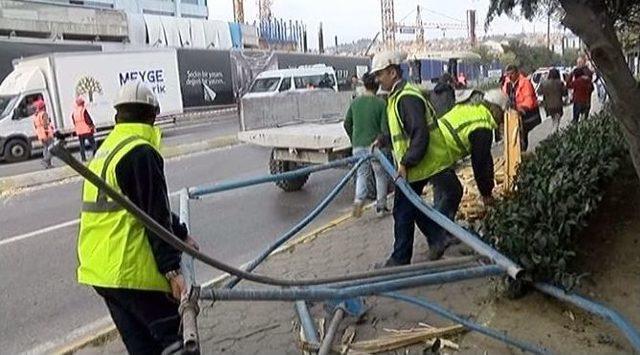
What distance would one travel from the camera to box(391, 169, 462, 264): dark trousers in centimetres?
470

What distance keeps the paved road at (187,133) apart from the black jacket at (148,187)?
12.5m

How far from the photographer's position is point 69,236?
24.8 feet

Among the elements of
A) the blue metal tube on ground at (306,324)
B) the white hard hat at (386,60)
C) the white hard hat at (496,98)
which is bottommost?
the blue metal tube on ground at (306,324)

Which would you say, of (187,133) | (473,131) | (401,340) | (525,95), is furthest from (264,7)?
(401,340)

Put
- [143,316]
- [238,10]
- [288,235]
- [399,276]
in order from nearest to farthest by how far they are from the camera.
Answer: [143,316] < [399,276] < [288,235] < [238,10]

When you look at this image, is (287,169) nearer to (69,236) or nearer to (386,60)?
(69,236)

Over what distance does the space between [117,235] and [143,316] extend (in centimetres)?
41

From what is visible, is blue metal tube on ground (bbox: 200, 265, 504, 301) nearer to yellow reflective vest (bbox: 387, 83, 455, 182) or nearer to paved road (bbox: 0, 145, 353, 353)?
yellow reflective vest (bbox: 387, 83, 455, 182)

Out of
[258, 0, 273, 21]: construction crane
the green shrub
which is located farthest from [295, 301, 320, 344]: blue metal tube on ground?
[258, 0, 273, 21]: construction crane

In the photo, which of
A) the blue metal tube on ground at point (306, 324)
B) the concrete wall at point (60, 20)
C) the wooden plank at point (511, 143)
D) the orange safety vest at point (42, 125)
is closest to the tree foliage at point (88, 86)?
the orange safety vest at point (42, 125)

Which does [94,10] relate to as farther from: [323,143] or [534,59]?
[534,59]

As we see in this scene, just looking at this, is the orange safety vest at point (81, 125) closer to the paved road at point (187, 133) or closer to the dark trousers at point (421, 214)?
the paved road at point (187, 133)

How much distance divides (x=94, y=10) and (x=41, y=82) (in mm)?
16976

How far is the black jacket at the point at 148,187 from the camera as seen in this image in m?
2.50
